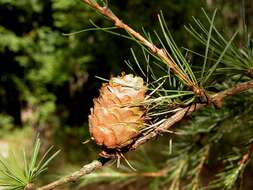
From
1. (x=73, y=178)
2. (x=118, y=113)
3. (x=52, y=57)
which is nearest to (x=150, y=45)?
(x=118, y=113)

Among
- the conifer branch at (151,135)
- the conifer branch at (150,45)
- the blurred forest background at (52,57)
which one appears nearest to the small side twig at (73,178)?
the conifer branch at (151,135)

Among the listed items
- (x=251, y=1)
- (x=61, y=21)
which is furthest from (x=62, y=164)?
(x=251, y=1)

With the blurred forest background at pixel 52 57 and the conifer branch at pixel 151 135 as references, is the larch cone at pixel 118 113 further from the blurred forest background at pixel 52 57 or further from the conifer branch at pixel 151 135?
the blurred forest background at pixel 52 57

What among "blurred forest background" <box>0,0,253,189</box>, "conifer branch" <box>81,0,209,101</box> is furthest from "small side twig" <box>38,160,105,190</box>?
"blurred forest background" <box>0,0,253,189</box>

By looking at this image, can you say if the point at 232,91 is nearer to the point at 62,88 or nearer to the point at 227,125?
the point at 227,125

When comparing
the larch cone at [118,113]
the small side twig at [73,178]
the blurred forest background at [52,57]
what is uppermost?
the blurred forest background at [52,57]

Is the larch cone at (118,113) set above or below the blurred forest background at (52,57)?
below

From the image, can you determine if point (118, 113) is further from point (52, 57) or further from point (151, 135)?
point (52, 57)

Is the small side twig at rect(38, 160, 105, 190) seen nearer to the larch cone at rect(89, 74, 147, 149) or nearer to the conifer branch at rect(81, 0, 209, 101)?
the larch cone at rect(89, 74, 147, 149)
